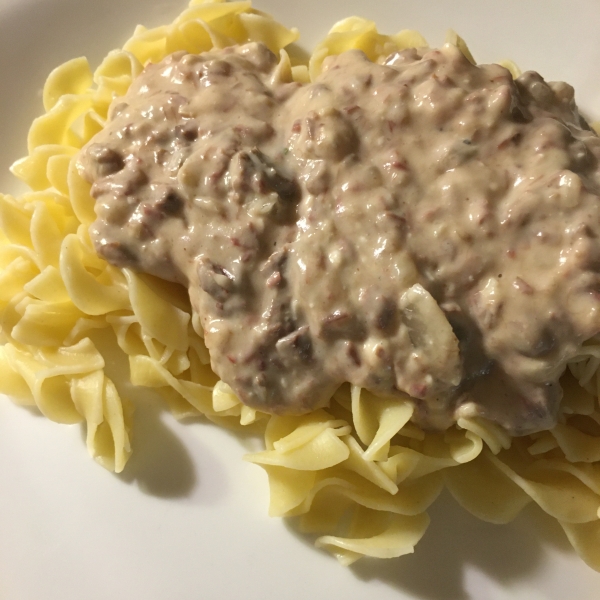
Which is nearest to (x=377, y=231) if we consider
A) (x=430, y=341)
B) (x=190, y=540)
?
(x=430, y=341)

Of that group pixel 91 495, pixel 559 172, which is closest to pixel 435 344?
pixel 559 172

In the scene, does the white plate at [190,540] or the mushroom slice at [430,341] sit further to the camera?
the white plate at [190,540]

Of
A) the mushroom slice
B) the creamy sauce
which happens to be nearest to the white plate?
the creamy sauce

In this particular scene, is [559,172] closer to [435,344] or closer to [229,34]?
[435,344]

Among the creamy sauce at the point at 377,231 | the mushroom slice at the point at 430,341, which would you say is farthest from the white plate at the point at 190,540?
the mushroom slice at the point at 430,341

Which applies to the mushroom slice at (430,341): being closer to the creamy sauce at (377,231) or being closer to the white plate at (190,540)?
the creamy sauce at (377,231)

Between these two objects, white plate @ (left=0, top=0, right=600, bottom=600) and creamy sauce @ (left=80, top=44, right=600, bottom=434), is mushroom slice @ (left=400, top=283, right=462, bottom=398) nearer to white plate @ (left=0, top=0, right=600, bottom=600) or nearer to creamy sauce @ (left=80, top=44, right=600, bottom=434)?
creamy sauce @ (left=80, top=44, right=600, bottom=434)

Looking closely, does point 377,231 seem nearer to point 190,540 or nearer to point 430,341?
point 430,341

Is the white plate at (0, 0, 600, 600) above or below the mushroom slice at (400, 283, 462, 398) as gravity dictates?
below
